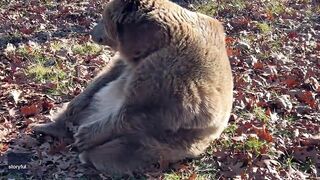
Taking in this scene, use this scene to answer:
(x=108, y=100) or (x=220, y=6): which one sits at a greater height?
(x=108, y=100)

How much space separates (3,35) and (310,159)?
6.05 meters

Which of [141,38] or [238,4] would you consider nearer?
[141,38]

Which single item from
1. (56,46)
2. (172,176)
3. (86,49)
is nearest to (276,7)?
(86,49)

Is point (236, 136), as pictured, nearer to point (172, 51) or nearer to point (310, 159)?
point (310, 159)

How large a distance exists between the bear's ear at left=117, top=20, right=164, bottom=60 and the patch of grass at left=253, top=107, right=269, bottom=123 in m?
1.86

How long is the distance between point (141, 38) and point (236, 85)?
2.48 meters

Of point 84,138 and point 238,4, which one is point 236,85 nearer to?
point 84,138

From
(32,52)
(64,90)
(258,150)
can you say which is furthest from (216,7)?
(258,150)

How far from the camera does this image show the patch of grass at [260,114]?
5.78 m

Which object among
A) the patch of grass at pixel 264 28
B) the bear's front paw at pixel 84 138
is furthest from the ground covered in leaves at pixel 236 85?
the bear's front paw at pixel 84 138

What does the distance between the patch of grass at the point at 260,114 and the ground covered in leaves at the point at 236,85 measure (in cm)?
1

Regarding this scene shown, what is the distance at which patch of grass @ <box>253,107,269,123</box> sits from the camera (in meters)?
5.78

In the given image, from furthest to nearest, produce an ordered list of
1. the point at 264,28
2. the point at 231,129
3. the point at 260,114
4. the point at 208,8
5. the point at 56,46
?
the point at 208,8, the point at 264,28, the point at 56,46, the point at 260,114, the point at 231,129

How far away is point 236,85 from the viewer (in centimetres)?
669
